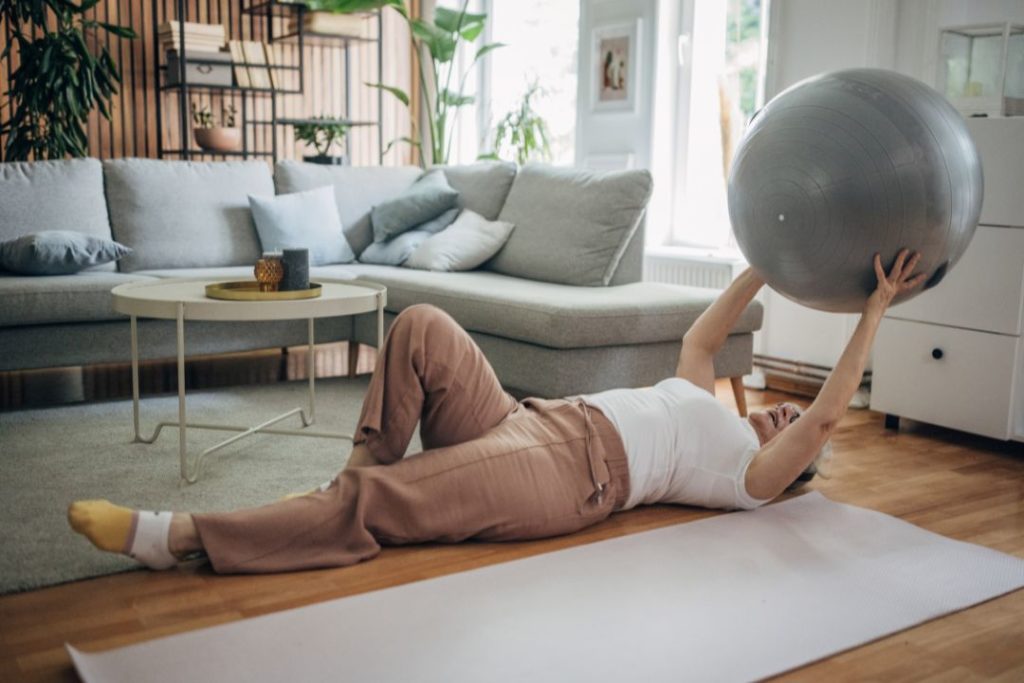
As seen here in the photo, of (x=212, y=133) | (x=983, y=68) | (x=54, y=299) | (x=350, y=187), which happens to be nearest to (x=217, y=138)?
(x=212, y=133)

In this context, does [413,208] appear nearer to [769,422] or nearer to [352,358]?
[352,358]

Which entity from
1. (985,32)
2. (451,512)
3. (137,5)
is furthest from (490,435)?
(137,5)

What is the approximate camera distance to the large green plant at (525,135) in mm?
5648

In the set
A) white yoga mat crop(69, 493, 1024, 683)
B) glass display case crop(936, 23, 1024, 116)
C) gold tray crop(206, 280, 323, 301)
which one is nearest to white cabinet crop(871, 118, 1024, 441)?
glass display case crop(936, 23, 1024, 116)

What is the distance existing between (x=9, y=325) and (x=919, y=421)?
309 centimetres

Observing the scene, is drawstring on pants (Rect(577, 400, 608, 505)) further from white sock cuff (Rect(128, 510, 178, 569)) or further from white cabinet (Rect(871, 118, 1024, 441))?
white cabinet (Rect(871, 118, 1024, 441))

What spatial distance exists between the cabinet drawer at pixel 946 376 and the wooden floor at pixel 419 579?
1.73 ft

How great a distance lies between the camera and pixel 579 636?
176cm

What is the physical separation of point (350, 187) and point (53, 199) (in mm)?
1296

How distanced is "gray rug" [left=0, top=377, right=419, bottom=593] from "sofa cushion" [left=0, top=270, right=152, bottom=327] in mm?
307

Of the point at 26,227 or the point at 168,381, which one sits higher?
the point at 26,227

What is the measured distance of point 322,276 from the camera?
3760 millimetres

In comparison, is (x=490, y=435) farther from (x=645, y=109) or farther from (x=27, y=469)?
(x=645, y=109)

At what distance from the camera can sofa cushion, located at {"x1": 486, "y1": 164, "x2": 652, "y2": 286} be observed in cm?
379
